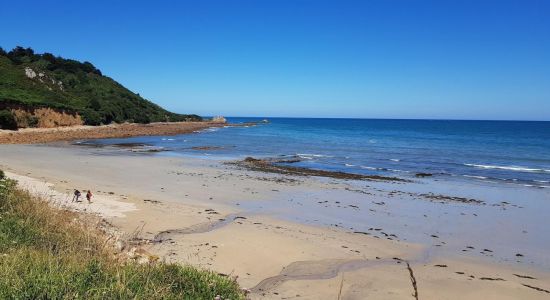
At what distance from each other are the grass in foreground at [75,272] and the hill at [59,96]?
43142mm

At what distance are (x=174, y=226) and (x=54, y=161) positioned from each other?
17.8 m

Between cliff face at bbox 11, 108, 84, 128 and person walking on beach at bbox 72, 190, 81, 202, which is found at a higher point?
cliff face at bbox 11, 108, 84, 128

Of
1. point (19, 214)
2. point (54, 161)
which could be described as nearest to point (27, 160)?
point (54, 161)

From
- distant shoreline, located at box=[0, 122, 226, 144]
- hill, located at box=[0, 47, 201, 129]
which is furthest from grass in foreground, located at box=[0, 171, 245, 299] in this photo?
hill, located at box=[0, 47, 201, 129]

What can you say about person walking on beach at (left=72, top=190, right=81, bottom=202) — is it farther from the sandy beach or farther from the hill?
the hill

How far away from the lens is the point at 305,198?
16.5m

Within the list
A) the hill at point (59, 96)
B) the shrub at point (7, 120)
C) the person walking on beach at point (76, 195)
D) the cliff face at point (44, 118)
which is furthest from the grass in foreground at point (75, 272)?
the cliff face at point (44, 118)

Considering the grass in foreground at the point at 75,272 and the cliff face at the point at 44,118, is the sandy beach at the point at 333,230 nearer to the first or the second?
the grass in foreground at the point at 75,272

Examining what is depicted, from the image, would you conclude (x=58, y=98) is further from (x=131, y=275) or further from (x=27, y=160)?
(x=131, y=275)

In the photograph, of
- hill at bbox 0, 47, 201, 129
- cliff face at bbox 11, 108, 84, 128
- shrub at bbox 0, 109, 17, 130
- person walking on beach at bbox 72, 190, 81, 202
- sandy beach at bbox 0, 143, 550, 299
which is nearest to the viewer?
sandy beach at bbox 0, 143, 550, 299

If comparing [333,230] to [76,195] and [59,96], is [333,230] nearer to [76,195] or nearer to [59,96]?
[76,195]

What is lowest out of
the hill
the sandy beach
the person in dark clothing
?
the sandy beach

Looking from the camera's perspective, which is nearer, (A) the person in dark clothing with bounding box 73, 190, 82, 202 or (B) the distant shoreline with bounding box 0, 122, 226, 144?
(A) the person in dark clothing with bounding box 73, 190, 82, 202

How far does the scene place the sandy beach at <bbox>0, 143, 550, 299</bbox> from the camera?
778 centimetres
